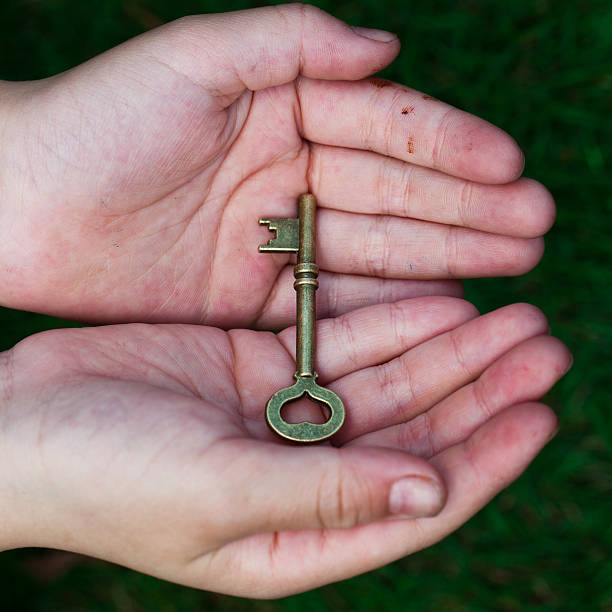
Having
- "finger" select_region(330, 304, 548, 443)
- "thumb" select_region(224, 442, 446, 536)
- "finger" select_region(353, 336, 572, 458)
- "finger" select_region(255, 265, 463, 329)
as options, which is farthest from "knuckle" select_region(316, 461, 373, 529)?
"finger" select_region(255, 265, 463, 329)

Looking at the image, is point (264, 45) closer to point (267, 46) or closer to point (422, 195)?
point (267, 46)

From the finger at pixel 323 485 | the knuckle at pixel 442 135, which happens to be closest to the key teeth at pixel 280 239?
the knuckle at pixel 442 135

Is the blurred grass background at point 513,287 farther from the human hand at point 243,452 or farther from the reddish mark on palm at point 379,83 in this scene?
the human hand at point 243,452

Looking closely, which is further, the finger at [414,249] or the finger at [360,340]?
the finger at [414,249]

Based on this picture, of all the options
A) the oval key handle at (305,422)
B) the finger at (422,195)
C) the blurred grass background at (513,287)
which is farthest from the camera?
the blurred grass background at (513,287)

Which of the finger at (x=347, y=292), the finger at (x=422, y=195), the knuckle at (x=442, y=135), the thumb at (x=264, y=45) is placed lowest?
the finger at (x=347, y=292)

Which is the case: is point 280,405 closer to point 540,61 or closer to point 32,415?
point 32,415

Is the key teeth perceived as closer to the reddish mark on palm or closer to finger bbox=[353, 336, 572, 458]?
the reddish mark on palm

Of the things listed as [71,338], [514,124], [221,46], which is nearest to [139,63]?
[221,46]
